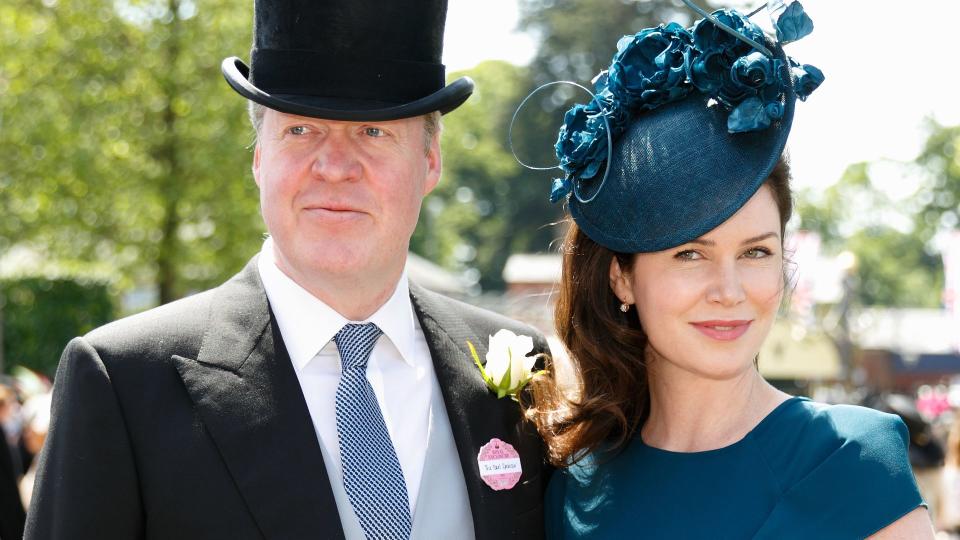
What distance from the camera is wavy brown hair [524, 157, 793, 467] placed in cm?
324

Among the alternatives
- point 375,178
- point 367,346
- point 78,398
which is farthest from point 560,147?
point 78,398

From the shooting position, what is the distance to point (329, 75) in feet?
9.45

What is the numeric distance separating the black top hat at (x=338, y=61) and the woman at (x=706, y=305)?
511 mm

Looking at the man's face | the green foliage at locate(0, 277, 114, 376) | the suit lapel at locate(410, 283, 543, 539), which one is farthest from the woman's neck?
the green foliage at locate(0, 277, 114, 376)

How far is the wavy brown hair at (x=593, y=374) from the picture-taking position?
3.24m

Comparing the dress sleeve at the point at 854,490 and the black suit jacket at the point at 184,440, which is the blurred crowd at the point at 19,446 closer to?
the black suit jacket at the point at 184,440

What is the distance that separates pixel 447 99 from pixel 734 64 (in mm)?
747

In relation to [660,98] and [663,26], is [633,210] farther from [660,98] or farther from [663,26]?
[663,26]

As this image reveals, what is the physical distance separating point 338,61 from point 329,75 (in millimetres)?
45

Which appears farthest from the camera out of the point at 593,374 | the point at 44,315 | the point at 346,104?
the point at 44,315

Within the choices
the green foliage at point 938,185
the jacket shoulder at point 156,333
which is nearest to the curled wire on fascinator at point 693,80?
the jacket shoulder at point 156,333

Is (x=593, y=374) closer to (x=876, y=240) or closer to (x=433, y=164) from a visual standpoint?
(x=433, y=164)

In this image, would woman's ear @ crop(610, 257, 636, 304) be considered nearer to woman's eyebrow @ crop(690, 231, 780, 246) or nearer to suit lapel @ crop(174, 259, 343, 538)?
woman's eyebrow @ crop(690, 231, 780, 246)

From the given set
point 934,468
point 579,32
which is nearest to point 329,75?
point 934,468
